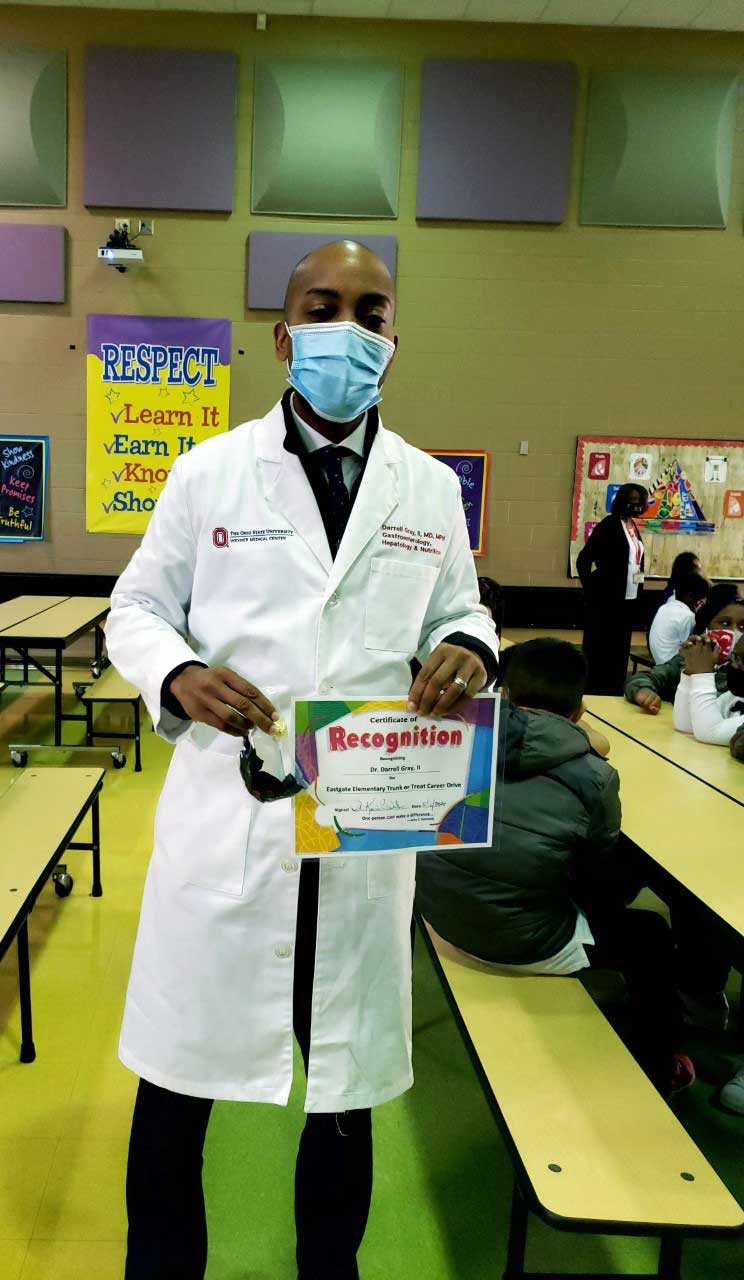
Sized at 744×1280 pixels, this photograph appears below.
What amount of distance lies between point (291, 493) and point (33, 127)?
247 inches

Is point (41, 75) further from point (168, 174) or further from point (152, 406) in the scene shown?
point (152, 406)

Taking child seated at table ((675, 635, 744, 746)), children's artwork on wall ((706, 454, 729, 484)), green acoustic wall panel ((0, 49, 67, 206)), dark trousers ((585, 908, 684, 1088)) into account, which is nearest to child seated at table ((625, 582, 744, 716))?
child seated at table ((675, 635, 744, 746))

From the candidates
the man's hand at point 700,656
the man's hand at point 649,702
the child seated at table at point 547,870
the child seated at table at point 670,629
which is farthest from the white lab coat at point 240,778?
the child seated at table at point 670,629

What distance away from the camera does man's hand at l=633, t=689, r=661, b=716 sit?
3301 millimetres

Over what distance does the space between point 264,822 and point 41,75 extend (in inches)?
265

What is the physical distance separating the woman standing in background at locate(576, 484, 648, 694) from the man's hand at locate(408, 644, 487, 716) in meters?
4.88

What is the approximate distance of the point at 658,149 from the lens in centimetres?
607

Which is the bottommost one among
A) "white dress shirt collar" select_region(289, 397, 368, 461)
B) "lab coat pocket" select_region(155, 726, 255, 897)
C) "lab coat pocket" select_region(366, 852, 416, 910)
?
"lab coat pocket" select_region(366, 852, 416, 910)

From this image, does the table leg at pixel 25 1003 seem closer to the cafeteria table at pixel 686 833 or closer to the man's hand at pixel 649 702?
the cafeteria table at pixel 686 833

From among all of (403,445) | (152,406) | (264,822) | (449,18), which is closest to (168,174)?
(152,406)

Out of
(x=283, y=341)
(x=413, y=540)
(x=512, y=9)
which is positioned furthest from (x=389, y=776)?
(x=512, y=9)

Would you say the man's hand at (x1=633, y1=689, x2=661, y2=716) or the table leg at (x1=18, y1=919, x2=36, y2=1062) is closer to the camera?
the table leg at (x1=18, y1=919, x2=36, y2=1062)

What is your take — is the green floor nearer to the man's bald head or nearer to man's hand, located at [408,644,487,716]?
man's hand, located at [408,644,487,716]

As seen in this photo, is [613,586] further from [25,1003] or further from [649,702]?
[25,1003]
